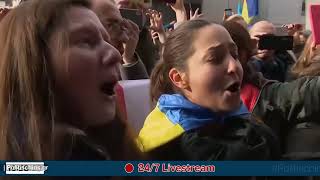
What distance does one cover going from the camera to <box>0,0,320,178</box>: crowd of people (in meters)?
0.95

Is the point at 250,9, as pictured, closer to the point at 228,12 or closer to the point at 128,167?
the point at 228,12

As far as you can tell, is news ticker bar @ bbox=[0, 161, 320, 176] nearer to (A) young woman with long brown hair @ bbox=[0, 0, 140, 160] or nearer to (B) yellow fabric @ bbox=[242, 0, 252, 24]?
(A) young woman with long brown hair @ bbox=[0, 0, 140, 160]

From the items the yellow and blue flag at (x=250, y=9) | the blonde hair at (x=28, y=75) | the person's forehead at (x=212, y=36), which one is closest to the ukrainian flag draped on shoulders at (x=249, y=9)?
the yellow and blue flag at (x=250, y=9)

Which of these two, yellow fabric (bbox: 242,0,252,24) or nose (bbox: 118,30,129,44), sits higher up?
yellow fabric (bbox: 242,0,252,24)

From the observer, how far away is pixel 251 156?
107 centimetres

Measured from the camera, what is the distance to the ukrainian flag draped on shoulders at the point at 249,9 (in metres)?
1.17

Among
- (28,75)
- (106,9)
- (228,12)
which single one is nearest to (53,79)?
(28,75)

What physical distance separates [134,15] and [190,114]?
0.34 m

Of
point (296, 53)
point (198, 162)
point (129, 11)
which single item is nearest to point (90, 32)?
point (129, 11)

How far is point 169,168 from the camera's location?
42.9 inches

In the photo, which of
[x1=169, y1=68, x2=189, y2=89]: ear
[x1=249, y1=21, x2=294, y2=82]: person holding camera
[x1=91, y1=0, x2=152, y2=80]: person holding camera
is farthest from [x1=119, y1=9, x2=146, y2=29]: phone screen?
[x1=249, y1=21, x2=294, y2=82]: person holding camera

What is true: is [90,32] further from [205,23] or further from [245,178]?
[245,178]

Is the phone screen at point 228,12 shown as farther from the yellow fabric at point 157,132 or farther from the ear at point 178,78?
the yellow fabric at point 157,132

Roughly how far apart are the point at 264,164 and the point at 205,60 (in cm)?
30
